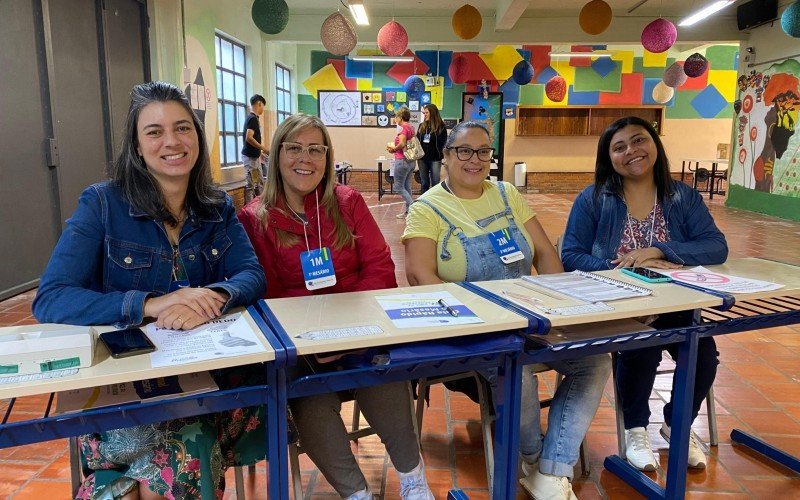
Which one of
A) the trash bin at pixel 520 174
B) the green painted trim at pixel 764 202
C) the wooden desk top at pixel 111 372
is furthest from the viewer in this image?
the trash bin at pixel 520 174

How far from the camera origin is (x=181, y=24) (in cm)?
648

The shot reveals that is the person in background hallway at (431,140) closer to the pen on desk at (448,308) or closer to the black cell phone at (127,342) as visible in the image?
the pen on desk at (448,308)

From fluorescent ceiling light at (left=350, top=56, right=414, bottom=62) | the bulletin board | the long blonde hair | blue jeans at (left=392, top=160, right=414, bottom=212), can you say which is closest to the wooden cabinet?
the bulletin board

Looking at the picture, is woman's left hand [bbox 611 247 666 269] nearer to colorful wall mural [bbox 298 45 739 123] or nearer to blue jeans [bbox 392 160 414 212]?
blue jeans [bbox 392 160 414 212]

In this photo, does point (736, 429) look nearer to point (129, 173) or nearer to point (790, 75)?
point (129, 173)

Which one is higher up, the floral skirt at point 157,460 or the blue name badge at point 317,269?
the blue name badge at point 317,269

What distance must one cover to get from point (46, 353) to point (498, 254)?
4.71 ft

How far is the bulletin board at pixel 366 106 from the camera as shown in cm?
1296

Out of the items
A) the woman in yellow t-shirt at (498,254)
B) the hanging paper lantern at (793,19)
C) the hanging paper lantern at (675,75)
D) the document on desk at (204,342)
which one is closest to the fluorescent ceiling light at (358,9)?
the hanging paper lantern at (793,19)

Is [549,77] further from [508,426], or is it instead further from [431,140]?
[508,426]

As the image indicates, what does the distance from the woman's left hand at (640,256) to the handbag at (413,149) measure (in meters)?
6.29

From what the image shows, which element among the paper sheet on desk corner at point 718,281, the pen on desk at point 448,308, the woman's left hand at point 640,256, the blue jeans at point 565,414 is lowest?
the blue jeans at point 565,414

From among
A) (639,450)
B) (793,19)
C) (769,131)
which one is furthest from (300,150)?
(769,131)

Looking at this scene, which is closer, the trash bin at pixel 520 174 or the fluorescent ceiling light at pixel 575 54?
the fluorescent ceiling light at pixel 575 54
